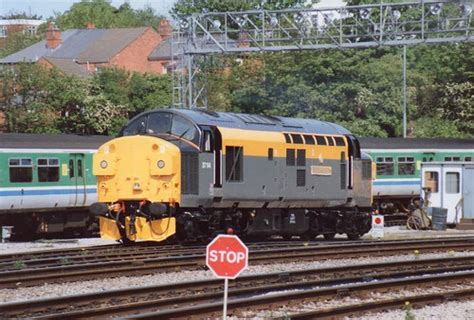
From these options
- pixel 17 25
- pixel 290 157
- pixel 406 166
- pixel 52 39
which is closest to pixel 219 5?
pixel 52 39

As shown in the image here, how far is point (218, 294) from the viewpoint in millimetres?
15578

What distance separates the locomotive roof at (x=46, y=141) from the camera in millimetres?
30234

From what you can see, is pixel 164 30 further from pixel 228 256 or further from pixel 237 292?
pixel 228 256

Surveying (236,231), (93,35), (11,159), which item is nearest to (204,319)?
(236,231)

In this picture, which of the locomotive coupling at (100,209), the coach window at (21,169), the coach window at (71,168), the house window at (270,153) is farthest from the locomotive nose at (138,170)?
the coach window at (71,168)

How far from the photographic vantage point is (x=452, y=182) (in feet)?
124

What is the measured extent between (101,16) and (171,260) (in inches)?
4799

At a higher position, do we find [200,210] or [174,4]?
[174,4]

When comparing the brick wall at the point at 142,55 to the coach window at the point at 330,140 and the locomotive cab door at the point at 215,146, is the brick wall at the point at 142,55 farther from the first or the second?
the locomotive cab door at the point at 215,146

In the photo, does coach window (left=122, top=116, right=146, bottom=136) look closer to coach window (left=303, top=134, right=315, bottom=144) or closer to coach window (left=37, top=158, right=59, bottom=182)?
coach window (left=303, top=134, right=315, bottom=144)

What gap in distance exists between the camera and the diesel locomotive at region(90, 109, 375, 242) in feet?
76.4

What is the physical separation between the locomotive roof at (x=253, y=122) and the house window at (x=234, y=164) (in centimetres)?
61

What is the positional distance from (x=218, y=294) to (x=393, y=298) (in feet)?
8.76

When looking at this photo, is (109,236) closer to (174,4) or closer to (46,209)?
(46,209)
